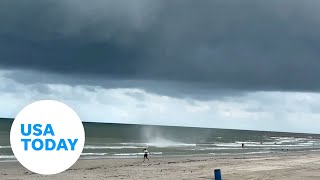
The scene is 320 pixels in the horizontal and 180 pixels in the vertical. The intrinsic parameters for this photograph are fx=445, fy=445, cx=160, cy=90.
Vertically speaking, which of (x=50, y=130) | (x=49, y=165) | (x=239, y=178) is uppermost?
(x=50, y=130)

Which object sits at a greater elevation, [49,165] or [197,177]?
[49,165]

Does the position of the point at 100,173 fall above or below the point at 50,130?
below

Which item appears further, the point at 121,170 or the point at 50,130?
the point at 121,170

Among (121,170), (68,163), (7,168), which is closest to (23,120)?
(68,163)

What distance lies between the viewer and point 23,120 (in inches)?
241

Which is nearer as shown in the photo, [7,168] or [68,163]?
[68,163]

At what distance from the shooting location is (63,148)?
630 centimetres

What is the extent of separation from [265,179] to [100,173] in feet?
40.8

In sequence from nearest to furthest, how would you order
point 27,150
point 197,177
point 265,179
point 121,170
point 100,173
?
1. point 27,150
2. point 265,179
3. point 197,177
4. point 100,173
5. point 121,170

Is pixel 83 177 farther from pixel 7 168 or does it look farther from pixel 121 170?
pixel 7 168

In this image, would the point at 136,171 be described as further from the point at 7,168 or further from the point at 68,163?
the point at 68,163

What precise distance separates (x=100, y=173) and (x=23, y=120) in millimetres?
26427

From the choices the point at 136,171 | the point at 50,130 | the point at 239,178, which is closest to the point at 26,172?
the point at 136,171

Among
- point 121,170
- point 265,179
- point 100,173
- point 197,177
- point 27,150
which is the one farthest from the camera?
point 121,170
